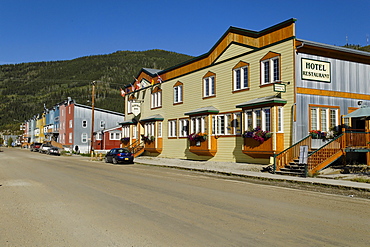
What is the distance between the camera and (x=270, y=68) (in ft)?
74.6

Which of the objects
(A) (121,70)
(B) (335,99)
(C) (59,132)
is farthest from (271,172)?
(A) (121,70)

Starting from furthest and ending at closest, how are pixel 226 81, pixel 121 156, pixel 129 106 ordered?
1. pixel 129 106
2. pixel 121 156
3. pixel 226 81

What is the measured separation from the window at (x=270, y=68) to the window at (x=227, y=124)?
3.37 m

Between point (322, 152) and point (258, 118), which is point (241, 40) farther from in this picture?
point (322, 152)

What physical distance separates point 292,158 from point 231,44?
33.4 feet

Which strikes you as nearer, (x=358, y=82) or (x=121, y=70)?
(x=358, y=82)

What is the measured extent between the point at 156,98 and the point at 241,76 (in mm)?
14094

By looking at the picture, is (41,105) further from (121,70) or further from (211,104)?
(211,104)

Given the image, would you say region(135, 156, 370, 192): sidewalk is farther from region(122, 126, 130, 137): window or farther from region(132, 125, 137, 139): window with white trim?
region(122, 126, 130, 137): window

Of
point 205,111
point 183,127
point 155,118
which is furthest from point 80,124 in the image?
point 205,111

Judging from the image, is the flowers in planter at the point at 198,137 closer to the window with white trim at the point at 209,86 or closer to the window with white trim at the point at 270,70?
the window with white trim at the point at 209,86

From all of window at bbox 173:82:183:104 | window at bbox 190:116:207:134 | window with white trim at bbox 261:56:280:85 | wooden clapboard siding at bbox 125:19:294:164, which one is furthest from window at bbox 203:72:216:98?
window with white trim at bbox 261:56:280:85

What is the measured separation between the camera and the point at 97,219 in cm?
842

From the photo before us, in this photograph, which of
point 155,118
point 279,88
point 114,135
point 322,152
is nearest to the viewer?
point 322,152
